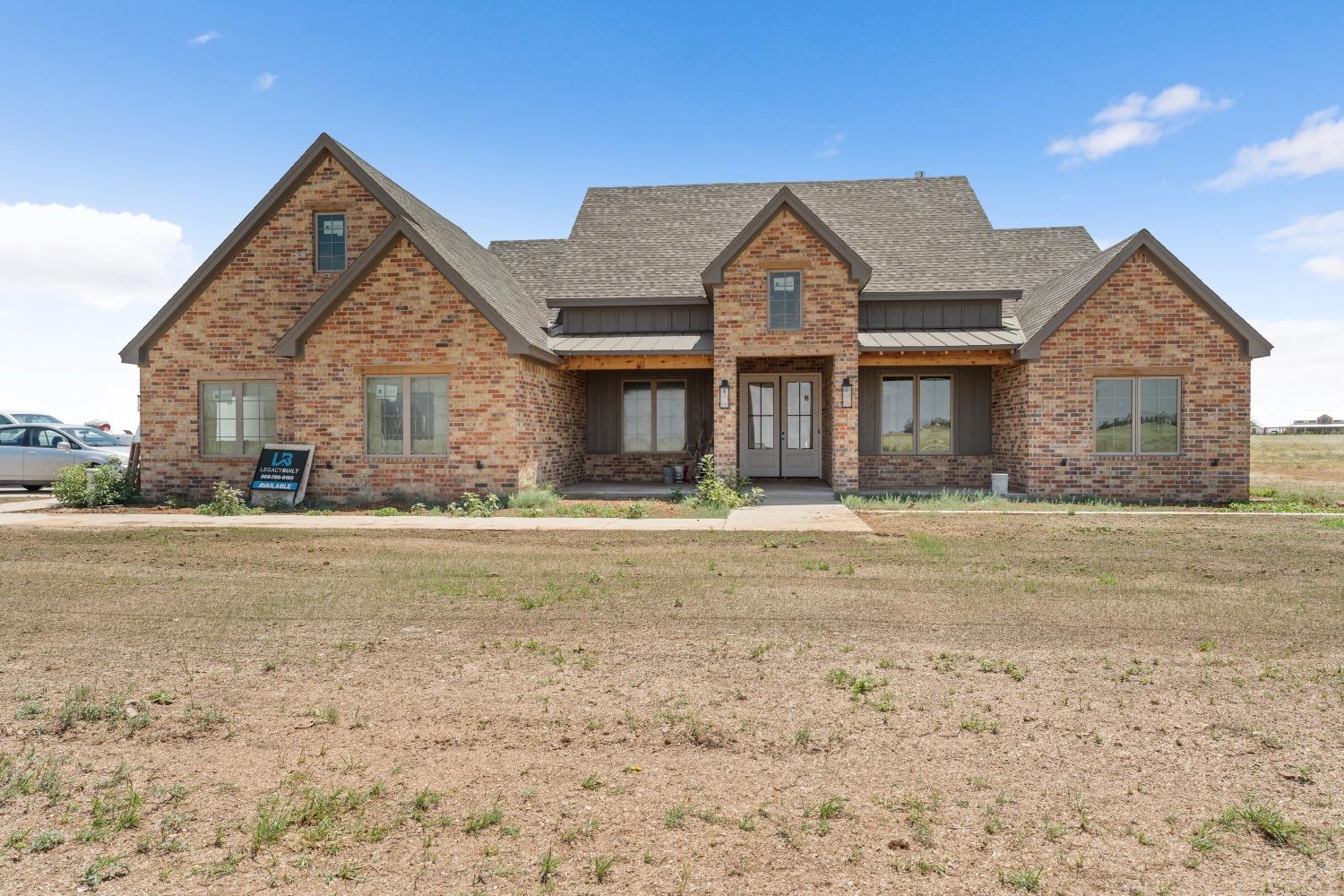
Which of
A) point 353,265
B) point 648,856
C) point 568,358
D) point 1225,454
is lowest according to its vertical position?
point 648,856

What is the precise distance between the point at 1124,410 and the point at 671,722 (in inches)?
573

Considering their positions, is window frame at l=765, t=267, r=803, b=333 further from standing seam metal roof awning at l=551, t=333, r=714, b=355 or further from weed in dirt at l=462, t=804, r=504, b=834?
weed in dirt at l=462, t=804, r=504, b=834

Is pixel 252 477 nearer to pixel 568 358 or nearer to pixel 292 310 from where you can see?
pixel 292 310

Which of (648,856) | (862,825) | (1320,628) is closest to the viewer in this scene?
(648,856)

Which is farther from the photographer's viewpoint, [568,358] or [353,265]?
[568,358]

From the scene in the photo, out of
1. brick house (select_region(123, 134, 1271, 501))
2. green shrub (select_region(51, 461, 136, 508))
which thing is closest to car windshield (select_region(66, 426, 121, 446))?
green shrub (select_region(51, 461, 136, 508))

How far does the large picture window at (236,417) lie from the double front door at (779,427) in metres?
10.6

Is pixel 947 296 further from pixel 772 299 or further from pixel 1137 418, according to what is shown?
pixel 1137 418

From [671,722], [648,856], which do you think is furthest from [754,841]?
[671,722]

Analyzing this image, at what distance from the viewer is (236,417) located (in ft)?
52.7

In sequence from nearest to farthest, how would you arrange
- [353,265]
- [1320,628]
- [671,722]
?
1. [671,722]
2. [1320,628]
3. [353,265]

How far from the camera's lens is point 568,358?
17.0 metres

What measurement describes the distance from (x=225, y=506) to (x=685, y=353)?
30.2 ft

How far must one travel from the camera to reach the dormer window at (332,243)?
16312 millimetres
